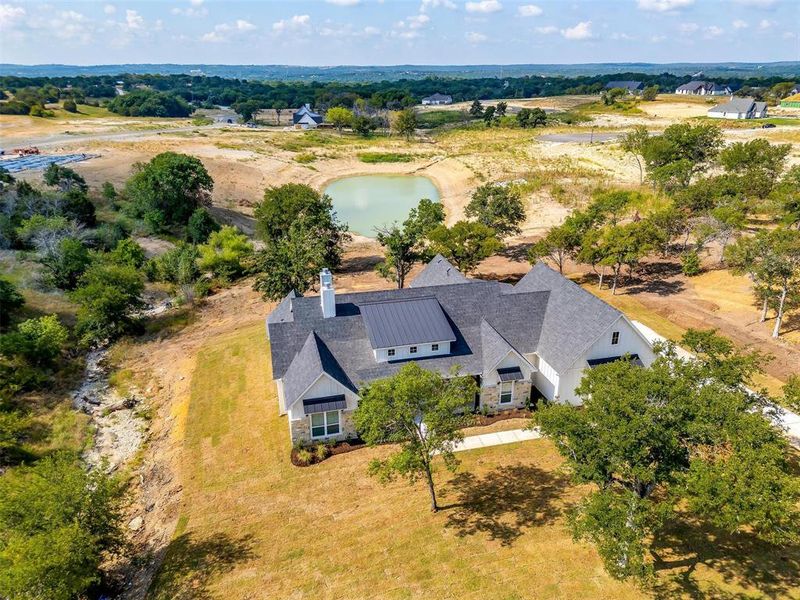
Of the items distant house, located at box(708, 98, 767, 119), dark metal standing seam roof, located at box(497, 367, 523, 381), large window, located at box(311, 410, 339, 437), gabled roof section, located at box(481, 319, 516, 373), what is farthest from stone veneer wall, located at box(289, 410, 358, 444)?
distant house, located at box(708, 98, 767, 119)

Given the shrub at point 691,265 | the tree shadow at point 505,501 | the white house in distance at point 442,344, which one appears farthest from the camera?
the shrub at point 691,265

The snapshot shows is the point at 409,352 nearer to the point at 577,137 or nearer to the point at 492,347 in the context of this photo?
the point at 492,347

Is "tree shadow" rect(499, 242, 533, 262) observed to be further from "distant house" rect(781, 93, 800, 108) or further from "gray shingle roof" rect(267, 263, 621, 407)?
"distant house" rect(781, 93, 800, 108)

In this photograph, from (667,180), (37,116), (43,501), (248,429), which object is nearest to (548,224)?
(667,180)

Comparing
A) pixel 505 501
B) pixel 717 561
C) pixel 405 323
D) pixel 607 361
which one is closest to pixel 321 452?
pixel 405 323

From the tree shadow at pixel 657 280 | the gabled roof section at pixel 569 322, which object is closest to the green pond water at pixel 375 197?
the tree shadow at pixel 657 280

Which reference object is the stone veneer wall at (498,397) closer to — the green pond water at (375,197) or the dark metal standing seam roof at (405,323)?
the dark metal standing seam roof at (405,323)

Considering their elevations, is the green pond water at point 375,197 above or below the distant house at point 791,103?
below
